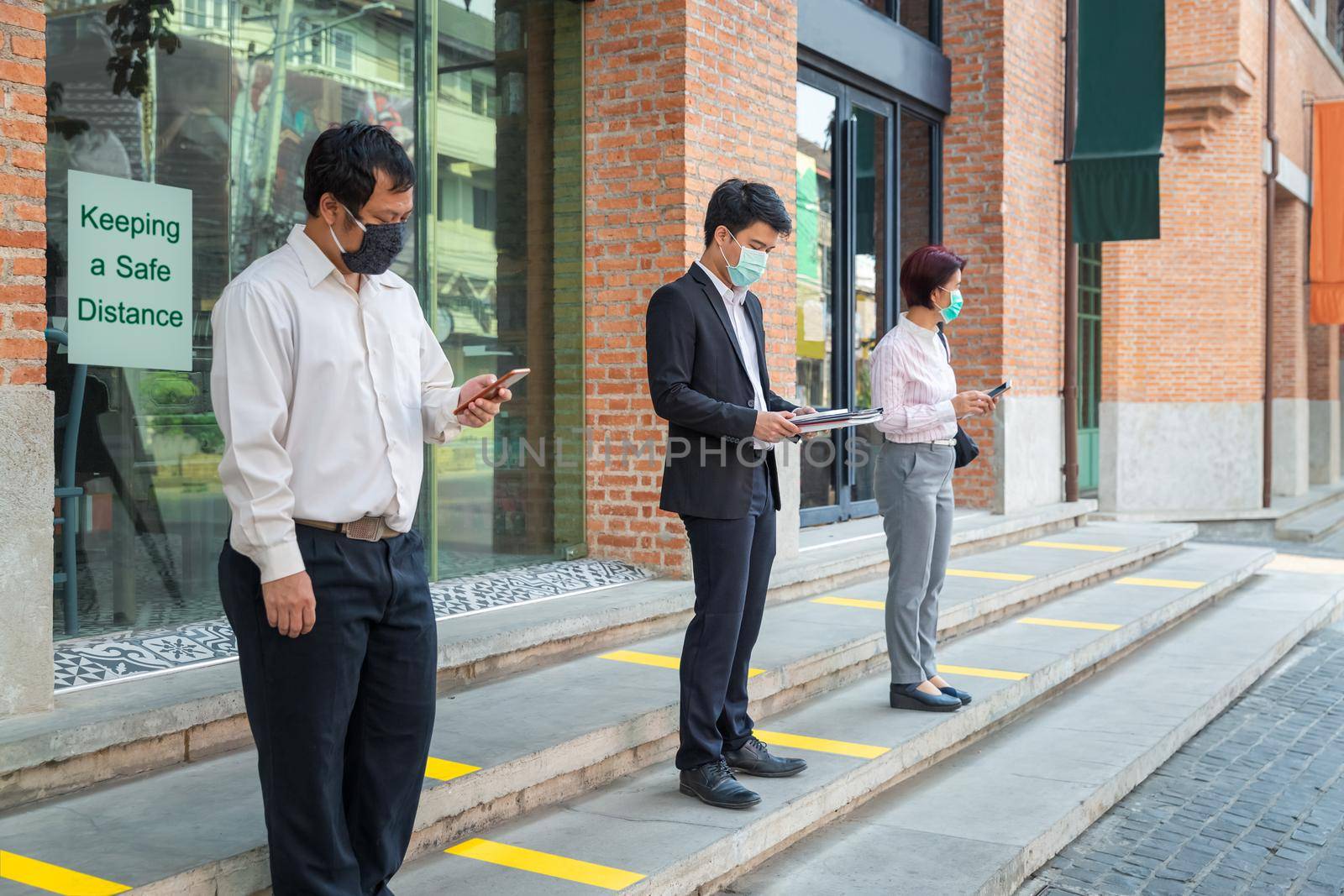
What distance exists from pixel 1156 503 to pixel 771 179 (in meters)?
10.9

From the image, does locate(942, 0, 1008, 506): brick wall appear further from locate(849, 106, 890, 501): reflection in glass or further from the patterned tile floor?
the patterned tile floor

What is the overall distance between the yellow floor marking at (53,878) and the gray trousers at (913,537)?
3351 mm

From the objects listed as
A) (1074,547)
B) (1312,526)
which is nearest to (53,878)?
(1074,547)

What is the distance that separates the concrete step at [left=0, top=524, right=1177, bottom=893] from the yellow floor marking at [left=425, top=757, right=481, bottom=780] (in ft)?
0.03

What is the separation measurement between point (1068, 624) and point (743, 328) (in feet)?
14.4

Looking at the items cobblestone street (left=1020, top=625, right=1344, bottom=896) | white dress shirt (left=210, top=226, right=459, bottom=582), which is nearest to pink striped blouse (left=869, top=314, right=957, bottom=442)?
cobblestone street (left=1020, top=625, right=1344, bottom=896)

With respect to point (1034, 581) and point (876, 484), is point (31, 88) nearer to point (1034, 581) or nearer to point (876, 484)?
point (876, 484)

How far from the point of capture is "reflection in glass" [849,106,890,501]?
10500 mm

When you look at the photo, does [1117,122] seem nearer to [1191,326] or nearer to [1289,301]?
[1191,326]

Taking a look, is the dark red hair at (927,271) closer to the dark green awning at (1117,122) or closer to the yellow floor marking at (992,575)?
the yellow floor marking at (992,575)

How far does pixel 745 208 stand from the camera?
4.14 metres

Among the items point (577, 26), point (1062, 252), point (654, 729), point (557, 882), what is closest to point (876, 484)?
point (654, 729)

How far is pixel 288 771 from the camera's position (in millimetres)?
2740

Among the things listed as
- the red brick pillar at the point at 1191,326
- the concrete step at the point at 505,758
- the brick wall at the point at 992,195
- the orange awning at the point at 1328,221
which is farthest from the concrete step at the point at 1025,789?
the orange awning at the point at 1328,221
